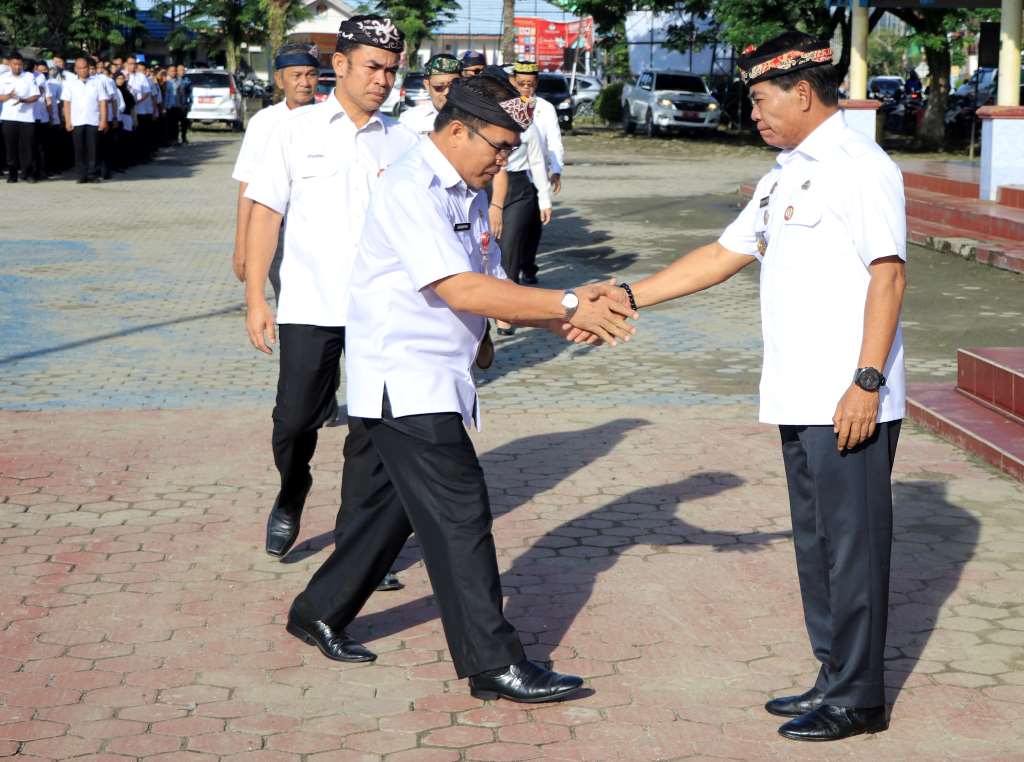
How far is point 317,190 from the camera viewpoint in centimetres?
517

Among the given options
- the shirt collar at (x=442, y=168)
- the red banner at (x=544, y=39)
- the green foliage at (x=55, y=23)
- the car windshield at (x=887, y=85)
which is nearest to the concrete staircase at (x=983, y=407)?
the shirt collar at (x=442, y=168)

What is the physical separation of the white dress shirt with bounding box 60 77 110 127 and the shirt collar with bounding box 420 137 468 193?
64.3 feet

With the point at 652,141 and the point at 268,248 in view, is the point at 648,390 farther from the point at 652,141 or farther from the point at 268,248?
the point at 652,141

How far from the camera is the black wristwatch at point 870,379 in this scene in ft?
11.9

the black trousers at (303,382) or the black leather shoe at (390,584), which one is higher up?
the black trousers at (303,382)

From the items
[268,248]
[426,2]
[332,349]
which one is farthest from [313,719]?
[426,2]

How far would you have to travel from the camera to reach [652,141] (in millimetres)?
36312

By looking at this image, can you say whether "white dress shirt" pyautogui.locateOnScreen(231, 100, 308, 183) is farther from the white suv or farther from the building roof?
the building roof

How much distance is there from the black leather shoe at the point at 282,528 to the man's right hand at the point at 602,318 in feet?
5.82

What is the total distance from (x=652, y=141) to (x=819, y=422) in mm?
33249

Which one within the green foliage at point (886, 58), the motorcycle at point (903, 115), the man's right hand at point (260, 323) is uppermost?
the green foliage at point (886, 58)

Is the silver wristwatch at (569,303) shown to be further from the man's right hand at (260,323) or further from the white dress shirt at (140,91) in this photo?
the white dress shirt at (140,91)

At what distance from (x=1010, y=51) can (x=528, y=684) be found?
15.8m

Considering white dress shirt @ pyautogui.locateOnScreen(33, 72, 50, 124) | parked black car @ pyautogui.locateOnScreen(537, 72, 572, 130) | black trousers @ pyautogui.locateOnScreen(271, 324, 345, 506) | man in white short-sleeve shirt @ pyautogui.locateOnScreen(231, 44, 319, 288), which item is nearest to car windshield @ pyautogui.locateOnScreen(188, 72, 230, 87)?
parked black car @ pyautogui.locateOnScreen(537, 72, 572, 130)
